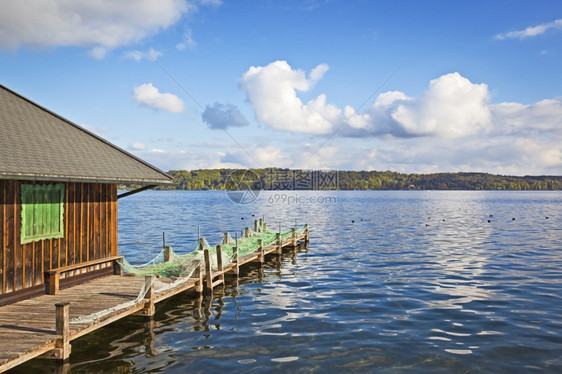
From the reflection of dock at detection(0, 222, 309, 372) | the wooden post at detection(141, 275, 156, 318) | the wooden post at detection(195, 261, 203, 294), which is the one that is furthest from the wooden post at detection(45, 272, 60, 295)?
the wooden post at detection(195, 261, 203, 294)

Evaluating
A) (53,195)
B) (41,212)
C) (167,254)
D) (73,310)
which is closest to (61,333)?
(73,310)

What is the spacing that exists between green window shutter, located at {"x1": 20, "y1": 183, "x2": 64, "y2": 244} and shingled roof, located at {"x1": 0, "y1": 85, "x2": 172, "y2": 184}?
3.70ft

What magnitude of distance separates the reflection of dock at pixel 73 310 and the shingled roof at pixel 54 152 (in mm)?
3966

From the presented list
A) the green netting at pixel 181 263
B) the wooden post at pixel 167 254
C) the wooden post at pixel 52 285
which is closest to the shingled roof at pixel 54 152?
the wooden post at pixel 52 285

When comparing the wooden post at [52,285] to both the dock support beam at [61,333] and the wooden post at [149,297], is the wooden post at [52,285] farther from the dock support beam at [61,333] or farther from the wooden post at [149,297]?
the dock support beam at [61,333]

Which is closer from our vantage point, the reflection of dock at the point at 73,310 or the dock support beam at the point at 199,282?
the reflection of dock at the point at 73,310

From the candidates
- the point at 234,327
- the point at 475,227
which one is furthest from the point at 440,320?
the point at 475,227

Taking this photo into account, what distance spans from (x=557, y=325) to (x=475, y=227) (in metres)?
42.2

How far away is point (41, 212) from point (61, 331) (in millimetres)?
5121

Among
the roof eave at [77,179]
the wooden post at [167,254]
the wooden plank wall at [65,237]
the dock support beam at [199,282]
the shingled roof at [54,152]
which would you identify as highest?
Result: the shingled roof at [54,152]

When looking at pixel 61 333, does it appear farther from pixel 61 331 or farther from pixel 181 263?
pixel 181 263

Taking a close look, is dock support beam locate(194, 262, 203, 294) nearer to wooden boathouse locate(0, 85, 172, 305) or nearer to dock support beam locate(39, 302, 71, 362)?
wooden boathouse locate(0, 85, 172, 305)

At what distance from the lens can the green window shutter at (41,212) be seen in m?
13.7

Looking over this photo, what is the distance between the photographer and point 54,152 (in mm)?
14820
